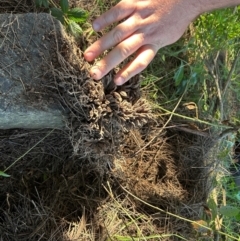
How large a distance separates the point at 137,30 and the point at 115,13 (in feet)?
0.29

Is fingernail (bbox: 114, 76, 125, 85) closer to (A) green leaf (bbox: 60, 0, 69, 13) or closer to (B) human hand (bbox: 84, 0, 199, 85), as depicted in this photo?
(B) human hand (bbox: 84, 0, 199, 85)

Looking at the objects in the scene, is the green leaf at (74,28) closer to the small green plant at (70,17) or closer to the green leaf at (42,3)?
the small green plant at (70,17)

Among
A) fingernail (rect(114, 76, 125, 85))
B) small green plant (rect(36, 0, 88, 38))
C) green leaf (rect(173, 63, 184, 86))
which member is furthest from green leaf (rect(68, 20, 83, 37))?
green leaf (rect(173, 63, 184, 86))

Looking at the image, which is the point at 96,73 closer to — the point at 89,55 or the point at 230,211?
the point at 89,55

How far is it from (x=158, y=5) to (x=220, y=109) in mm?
676

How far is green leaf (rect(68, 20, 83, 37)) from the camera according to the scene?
136 cm

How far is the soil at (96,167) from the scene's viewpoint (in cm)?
130

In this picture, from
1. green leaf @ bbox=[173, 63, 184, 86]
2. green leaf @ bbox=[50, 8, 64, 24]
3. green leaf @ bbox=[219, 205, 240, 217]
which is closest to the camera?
green leaf @ bbox=[50, 8, 64, 24]

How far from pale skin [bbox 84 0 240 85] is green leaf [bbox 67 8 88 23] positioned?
0.11 m

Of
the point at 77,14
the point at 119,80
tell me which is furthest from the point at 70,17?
the point at 119,80

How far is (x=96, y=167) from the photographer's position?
160 cm

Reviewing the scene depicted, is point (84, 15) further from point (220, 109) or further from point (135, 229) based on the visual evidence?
point (135, 229)

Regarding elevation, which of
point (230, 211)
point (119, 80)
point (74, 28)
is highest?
point (74, 28)

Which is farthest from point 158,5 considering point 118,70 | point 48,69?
point 48,69
